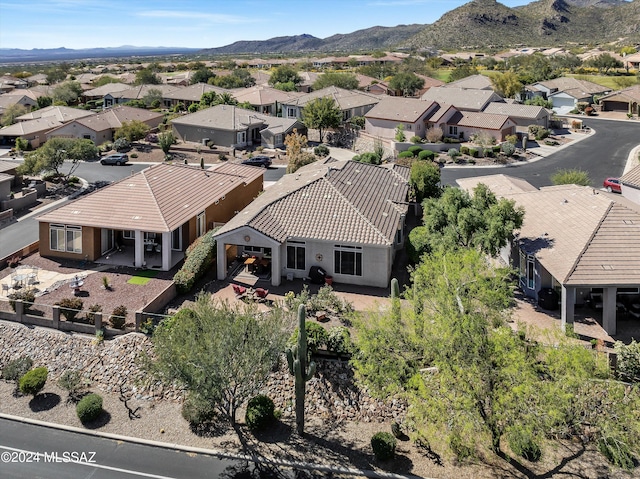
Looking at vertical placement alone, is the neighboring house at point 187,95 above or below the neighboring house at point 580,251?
above

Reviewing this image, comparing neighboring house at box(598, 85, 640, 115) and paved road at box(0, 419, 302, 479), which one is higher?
neighboring house at box(598, 85, 640, 115)

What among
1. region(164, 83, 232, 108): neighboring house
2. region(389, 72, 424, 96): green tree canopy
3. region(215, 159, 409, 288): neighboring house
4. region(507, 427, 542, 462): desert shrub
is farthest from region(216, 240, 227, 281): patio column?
region(389, 72, 424, 96): green tree canopy

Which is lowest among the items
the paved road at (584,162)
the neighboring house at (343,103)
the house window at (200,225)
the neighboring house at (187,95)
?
the house window at (200,225)

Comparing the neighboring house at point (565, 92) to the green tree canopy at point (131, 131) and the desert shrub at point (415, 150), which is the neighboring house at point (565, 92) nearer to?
the desert shrub at point (415, 150)

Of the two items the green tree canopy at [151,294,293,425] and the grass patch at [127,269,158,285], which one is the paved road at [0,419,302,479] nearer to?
the green tree canopy at [151,294,293,425]

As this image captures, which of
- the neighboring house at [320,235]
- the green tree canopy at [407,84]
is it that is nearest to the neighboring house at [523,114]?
the green tree canopy at [407,84]

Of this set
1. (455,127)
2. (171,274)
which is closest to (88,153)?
(171,274)
